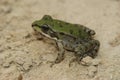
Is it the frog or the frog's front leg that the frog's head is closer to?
the frog

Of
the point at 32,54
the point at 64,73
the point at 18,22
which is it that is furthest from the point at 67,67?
the point at 18,22

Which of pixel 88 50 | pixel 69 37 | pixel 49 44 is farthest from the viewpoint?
pixel 49 44

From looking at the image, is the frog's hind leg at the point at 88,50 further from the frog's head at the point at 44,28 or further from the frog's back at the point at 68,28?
the frog's head at the point at 44,28

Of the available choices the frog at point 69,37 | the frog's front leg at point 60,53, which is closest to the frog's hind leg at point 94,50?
the frog at point 69,37

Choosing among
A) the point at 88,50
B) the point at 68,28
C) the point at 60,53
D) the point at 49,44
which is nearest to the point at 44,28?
the point at 49,44

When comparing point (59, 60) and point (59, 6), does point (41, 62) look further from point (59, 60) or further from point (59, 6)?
point (59, 6)

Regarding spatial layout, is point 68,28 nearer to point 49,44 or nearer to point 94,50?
point 49,44
